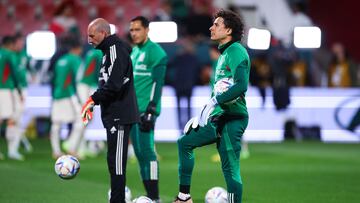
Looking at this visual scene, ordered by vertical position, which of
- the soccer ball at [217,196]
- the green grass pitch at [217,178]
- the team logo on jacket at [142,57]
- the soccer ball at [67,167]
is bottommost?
the green grass pitch at [217,178]

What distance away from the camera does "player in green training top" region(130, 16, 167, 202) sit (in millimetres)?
11805

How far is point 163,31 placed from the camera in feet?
87.3

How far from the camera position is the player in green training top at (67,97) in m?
18.8

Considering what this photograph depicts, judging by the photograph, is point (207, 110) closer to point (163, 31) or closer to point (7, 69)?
point (7, 69)

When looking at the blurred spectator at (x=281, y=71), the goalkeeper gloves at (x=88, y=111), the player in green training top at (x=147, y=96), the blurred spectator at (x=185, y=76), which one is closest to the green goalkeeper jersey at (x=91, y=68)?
the blurred spectator at (x=185, y=76)

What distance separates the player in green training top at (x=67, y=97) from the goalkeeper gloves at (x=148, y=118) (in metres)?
7.07

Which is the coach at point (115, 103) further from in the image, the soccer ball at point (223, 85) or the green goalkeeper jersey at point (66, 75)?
the green goalkeeper jersey at point (66, 75)

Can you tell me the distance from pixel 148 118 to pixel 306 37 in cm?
1744

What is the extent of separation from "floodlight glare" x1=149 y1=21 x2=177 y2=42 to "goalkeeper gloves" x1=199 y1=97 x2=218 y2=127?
54.9ft

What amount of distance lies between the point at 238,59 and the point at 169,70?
15839 millimetres

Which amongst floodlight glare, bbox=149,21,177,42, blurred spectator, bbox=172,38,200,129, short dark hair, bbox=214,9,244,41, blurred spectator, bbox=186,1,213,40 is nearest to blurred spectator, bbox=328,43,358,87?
blurred spectator, bbox=186,1,213,40

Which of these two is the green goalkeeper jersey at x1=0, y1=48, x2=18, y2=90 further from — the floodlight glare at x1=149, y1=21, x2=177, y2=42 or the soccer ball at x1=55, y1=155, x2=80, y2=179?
the soccer ball at x1=55, y1=155, x2=80, y2=179

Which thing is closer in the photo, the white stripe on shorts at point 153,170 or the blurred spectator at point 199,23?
the white stripe on shorts at point 153,170

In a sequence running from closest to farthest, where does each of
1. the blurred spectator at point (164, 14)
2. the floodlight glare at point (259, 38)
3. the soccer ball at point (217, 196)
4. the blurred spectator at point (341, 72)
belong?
the soccer ball at point (217, 196) < the blurred spectator at point (341, 72) < the blurred spectator at point (164, 14) < the floodlight glare at point (259, 38)
